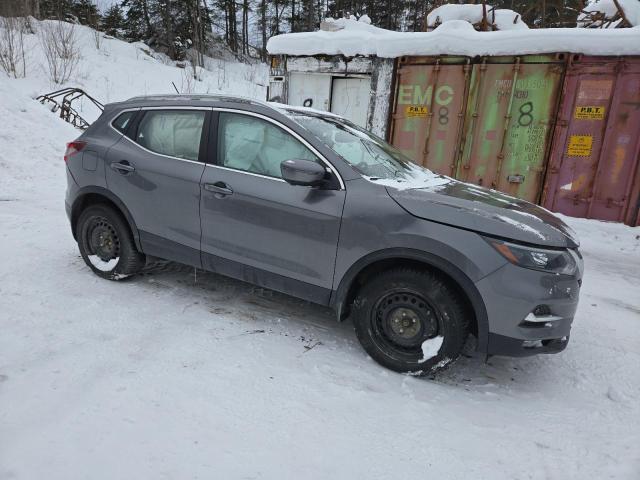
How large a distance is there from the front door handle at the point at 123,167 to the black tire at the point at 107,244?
1.26 feet

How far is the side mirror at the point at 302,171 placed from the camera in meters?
2.84

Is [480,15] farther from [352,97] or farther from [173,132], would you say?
[173,132]

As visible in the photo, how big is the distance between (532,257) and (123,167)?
10.6ft

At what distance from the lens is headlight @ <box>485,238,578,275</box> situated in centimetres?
252

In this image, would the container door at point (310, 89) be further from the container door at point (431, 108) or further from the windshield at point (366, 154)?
the windshield at point (366, 154)

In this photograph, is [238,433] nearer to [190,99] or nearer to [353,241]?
[353,241]

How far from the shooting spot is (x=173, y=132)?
3654 mm

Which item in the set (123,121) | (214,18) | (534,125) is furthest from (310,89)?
(214,18)

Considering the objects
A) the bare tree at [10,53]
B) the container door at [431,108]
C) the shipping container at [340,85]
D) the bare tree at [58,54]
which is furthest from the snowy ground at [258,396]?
the bare tree at [58,54]

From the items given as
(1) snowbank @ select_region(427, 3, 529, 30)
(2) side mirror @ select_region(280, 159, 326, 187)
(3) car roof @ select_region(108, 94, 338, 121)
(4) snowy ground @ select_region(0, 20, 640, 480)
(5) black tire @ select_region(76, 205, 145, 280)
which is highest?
(1) snowbank @ select_region(427, 3, 529, 30)

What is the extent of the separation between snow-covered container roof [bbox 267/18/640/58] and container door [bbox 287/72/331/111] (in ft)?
1.43

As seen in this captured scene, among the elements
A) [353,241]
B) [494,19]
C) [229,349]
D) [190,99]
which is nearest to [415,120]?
[494,19]

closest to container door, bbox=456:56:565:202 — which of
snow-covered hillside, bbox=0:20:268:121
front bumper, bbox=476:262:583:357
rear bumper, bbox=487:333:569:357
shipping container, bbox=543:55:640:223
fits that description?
shipping container, bbox=543:55:640:223

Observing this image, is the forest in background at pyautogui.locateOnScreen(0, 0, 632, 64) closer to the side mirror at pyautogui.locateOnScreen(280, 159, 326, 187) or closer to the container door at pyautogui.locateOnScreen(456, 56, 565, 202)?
the container door at pyautogui.locateOnScreen(456, 56, 565, 202)
